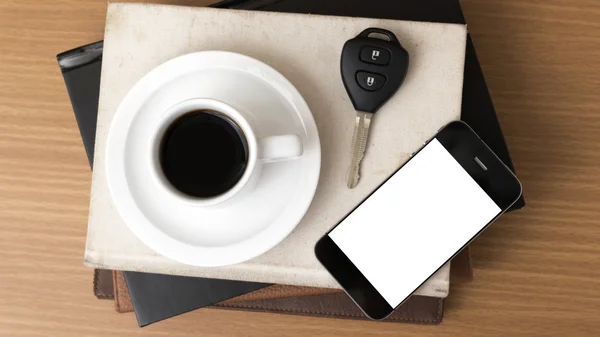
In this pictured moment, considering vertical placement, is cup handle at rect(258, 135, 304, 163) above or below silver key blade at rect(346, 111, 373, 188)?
above

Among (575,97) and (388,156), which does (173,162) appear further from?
(575,97)

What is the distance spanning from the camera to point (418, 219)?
42 centimetres

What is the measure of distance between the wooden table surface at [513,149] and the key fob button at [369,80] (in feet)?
0.53

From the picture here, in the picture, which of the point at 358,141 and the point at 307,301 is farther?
the point at 307,301

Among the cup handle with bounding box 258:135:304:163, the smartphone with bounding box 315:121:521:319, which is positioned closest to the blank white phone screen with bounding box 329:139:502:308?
the smartphone with bounding box 315:121:521:319

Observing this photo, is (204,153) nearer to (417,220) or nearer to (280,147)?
(280,147)

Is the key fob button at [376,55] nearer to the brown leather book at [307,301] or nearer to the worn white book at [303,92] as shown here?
the worn white book at [303,92]

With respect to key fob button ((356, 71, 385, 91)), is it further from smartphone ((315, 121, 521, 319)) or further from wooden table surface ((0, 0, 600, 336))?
wooden table surface ((0, 0, 600, 336))

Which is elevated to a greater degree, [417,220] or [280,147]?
[280,147]

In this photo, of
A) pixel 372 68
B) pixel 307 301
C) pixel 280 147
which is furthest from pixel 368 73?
pixel 307 301

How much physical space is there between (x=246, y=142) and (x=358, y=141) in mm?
94

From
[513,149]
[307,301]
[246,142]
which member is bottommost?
[307,301]

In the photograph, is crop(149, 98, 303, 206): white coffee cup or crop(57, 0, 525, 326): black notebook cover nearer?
crop(149, 98, 303, 206): white coffee cup

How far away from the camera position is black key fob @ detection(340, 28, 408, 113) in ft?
1.29
